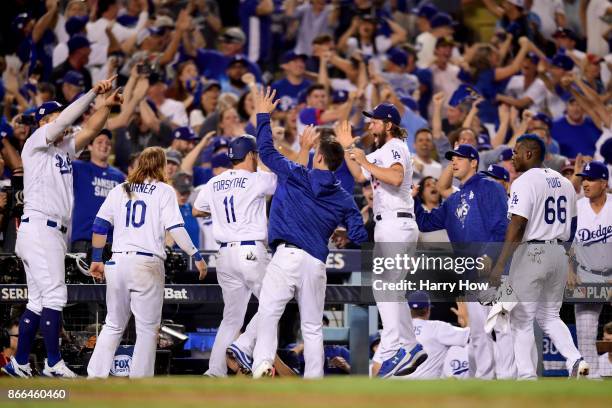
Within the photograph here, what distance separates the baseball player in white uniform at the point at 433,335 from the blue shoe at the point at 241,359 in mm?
1728

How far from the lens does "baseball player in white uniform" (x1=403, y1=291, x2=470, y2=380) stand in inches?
416

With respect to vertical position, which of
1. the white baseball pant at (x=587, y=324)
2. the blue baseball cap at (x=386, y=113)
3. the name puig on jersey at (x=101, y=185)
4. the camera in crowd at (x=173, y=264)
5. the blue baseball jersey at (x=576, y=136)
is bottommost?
the white baseball pant at (x=587, y=324)

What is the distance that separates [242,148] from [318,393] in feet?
11.3

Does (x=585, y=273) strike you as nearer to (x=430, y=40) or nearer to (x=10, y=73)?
(x=430, y=40)

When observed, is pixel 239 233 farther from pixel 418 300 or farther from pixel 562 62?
pixel 562 62

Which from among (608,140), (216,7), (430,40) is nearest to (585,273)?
(608,140)

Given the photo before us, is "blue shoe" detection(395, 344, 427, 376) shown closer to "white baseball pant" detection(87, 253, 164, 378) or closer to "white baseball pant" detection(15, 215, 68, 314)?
"white baseball pant" detection(87, 253, 164, 378)

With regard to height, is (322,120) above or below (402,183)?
above

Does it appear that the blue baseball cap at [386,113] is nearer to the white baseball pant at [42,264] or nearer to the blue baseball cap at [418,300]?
the blue baseball cap at [418,300]

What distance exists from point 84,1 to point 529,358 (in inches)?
375

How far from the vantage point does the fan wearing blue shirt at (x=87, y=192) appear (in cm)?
1135

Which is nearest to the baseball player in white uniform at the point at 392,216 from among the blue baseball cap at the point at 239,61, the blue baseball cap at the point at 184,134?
the blue baseball cap at the point at 184,134

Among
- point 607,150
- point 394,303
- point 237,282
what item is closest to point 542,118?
point 607,150

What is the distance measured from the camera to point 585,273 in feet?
36.5
